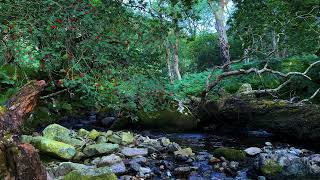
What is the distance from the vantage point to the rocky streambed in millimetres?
6648

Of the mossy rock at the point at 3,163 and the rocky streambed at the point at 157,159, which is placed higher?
the mossy rock at the point at 3,163

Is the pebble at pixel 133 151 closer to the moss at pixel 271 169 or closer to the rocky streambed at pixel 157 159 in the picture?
the rocky streambed at pixel 157 159

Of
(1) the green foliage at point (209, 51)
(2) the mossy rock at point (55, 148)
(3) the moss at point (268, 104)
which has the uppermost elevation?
(1) the green foliage at point (209, 51)

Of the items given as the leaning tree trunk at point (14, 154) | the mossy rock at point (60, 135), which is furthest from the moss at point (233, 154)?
the leaning tree trunk at point (14, 154)

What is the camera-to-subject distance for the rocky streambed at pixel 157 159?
6.65 meters

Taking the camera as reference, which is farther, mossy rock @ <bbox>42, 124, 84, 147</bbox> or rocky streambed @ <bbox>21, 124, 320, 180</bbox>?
mossy rock @ <bbox>42, 124, 84, 147</bbox>

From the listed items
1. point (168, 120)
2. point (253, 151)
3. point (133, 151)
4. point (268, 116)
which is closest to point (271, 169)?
point (253, 151)

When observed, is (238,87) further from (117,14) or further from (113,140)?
(117,14)

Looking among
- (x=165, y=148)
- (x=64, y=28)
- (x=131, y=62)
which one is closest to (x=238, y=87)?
(x=165, y=148)

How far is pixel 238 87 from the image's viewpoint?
15.7 metres

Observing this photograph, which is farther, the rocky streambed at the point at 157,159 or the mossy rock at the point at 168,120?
the mossy rock at the point at 168,120

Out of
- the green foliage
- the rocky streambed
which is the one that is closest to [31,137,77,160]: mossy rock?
the rocky streambed

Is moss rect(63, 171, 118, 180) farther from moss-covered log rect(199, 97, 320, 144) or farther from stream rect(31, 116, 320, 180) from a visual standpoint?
moss-covered log rect(199, 97, 320, 144)

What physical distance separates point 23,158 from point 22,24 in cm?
148
